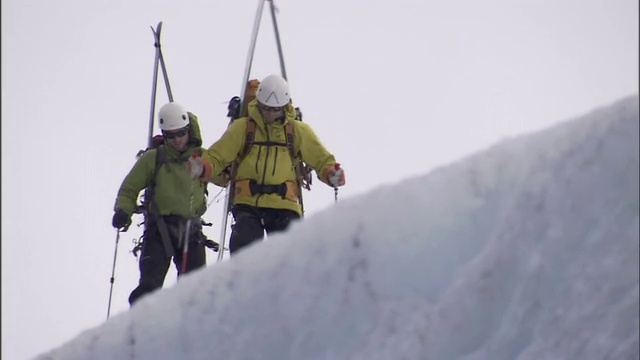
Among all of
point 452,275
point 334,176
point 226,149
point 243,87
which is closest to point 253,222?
point 226,149

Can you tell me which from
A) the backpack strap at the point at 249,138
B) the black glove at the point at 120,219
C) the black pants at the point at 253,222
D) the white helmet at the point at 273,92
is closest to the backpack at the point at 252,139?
the backpack strap at the point at 249,138

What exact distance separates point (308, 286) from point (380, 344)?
444 millimetres

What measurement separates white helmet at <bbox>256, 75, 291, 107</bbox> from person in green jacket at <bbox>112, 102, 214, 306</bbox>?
0.84m

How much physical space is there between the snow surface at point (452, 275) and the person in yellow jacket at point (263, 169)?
4.16 m

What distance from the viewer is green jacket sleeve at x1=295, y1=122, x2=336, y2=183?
11.7 meters

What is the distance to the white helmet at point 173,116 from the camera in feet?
41.6

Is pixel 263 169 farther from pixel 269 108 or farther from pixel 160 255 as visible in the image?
pixel 160 255

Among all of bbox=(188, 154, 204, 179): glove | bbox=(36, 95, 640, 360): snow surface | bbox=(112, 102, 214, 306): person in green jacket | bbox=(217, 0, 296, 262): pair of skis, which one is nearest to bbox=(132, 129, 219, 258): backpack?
bbox=(112, 102, 214, 306): person in green jacket

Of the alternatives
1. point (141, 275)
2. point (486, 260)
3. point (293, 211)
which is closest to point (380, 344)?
point (486, 260)

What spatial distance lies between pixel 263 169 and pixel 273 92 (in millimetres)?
748

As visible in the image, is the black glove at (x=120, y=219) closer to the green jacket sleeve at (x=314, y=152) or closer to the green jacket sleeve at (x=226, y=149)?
the green jacket sleeve at (x=226, y=149)

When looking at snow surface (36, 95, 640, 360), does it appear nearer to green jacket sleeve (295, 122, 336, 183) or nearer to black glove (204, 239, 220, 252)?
green jacket sleeve (295, 122, 336, 183)

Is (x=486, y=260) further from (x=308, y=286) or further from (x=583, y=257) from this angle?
(x=308, y=286)

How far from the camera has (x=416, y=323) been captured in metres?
6.63
